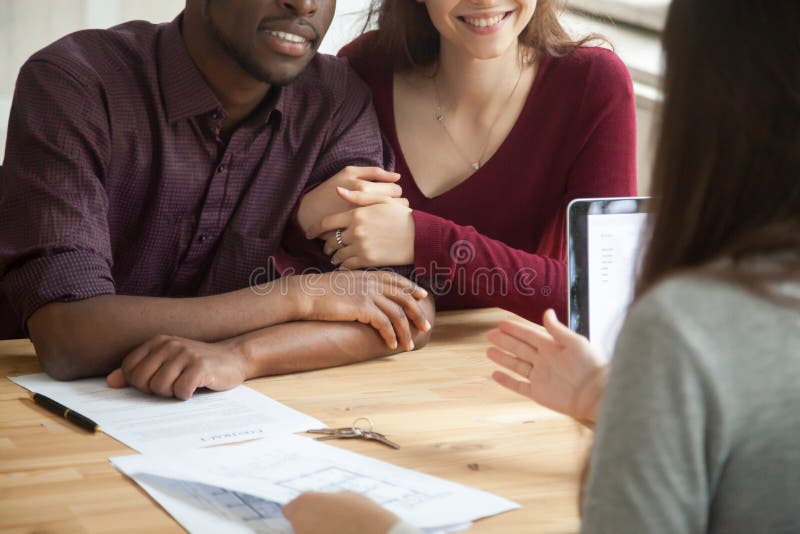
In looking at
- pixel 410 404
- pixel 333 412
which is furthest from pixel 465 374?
pixel 333 412

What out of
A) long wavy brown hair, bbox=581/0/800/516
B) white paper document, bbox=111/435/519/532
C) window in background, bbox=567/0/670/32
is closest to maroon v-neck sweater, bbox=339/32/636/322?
white paper document, bbox=111/435/519/532

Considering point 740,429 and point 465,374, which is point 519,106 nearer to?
point 465,374

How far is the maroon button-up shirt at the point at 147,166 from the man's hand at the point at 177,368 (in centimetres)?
14

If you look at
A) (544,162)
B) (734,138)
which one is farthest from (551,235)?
(734,138)

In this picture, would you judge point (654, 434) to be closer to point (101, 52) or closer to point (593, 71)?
point (101, 52)

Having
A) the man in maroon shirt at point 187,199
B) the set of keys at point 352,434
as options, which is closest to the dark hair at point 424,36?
the man in maroon shirt at point 187,199

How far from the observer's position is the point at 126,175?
67.4 inches

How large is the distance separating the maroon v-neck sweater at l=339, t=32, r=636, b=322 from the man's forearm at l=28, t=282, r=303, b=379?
1.45ft

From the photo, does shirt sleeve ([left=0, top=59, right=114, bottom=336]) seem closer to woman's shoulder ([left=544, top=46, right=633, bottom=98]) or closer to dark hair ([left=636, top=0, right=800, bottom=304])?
woman's shoulder ([left=544, top=46, right=633, bottom=98])

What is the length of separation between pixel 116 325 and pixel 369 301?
0.41 metres

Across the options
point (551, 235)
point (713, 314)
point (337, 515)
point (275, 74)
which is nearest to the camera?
point (713, 314)

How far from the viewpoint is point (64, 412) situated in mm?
1322

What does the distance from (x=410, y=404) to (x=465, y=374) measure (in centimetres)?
18

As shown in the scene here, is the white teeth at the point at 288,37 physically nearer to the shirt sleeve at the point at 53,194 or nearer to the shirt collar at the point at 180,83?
the shirt collar at the point at 180,83
